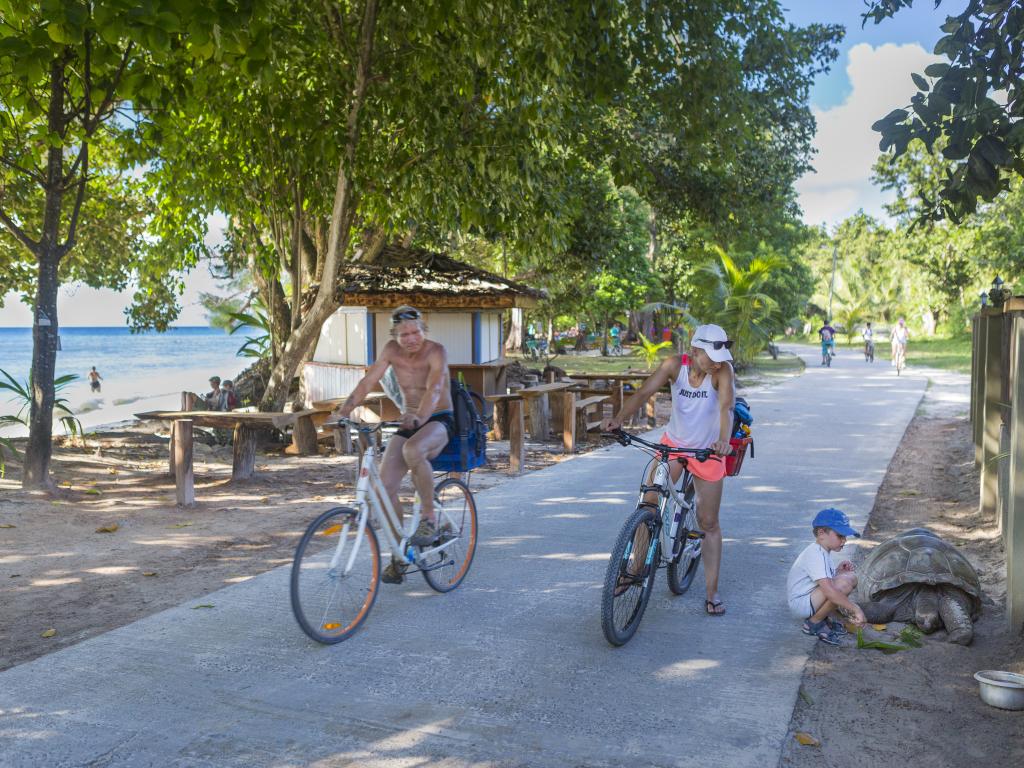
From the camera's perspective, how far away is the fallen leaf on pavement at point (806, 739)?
155 inches

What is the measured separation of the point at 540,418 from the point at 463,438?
8.93 metres

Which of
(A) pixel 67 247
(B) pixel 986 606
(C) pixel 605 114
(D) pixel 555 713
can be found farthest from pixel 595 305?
(D) pixel 555 713

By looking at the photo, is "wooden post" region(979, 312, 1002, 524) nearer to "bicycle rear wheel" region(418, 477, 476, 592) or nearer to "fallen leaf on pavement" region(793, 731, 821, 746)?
"bicycle rear wheel" region(418, 477, 476, 592)

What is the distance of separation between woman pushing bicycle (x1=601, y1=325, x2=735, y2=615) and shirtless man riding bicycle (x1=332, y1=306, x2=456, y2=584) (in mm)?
1051

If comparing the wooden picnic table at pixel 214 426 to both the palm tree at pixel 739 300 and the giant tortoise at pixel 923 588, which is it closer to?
the giant tortoise at pixel 923 588

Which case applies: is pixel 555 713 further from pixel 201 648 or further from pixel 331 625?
pixel 201 648

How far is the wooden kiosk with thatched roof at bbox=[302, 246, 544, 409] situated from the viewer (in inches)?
726

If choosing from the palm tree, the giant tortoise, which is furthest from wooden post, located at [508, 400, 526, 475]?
the palm tree

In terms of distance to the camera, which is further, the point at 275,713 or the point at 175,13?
the point at 175,13

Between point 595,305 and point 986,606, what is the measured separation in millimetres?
24131

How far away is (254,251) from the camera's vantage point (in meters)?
15.8

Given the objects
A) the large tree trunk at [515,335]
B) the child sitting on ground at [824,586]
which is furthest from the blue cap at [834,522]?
the large tree trunk at [515,335]

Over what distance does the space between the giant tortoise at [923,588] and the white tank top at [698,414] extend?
1.39 m

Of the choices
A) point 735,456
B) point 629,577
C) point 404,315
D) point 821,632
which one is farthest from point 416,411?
point 821,632
